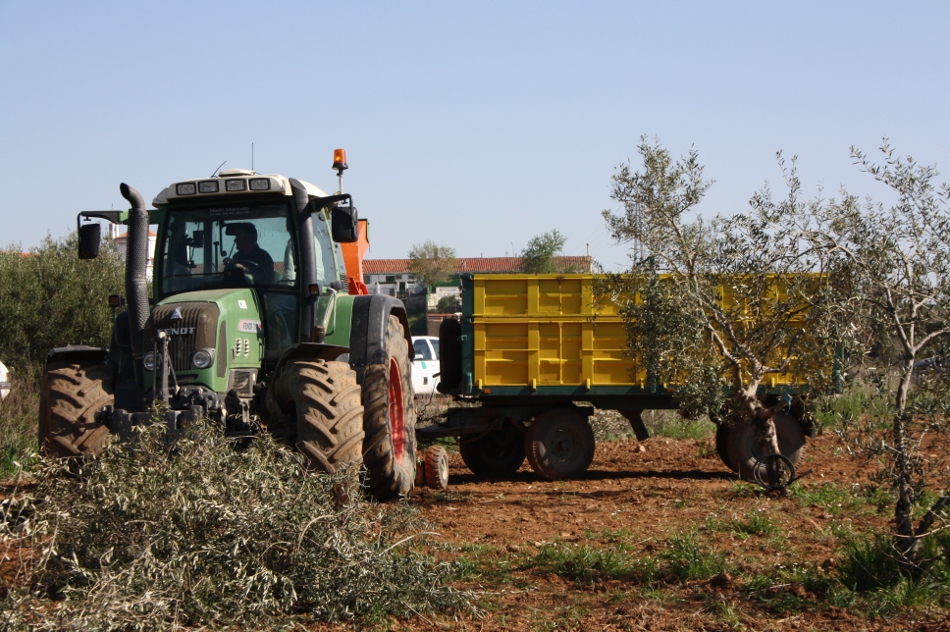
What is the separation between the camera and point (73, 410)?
6.40 metres

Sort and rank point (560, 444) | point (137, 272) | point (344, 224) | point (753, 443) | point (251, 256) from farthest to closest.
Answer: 1. point (560, 444)
2. point (753, 443)
3. point (251, 256)
4. point (344, 224)
5. point (137, 272)

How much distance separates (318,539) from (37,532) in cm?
129

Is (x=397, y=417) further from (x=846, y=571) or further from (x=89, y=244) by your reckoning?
(x=846, y=571)

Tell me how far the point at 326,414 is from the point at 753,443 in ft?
17.4

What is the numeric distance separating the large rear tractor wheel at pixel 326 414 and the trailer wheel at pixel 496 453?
434 centimetres

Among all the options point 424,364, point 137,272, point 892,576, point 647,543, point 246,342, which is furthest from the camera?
point 424,364

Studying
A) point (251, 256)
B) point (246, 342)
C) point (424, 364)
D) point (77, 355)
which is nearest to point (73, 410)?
point (77, 355)

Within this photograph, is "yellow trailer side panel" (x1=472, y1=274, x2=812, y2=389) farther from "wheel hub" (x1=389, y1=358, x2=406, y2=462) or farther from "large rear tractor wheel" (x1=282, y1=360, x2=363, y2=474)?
"large rear tractor wheel" (x1=282, y1=360, x2=363, y2=474)

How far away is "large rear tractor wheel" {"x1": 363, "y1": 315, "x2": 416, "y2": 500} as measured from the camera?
698 centimetres

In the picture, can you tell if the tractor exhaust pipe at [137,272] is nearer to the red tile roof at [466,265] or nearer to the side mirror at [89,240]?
the side mirror at [89,240]

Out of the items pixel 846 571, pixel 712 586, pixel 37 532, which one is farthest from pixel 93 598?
pixel 846 571

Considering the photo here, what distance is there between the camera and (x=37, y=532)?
169 inches

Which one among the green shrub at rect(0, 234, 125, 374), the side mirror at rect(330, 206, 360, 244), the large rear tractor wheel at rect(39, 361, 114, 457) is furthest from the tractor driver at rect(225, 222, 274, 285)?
the green shrub at rect(0, 234, 125, 374)

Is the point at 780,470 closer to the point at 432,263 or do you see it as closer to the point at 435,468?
the point at 435,468
